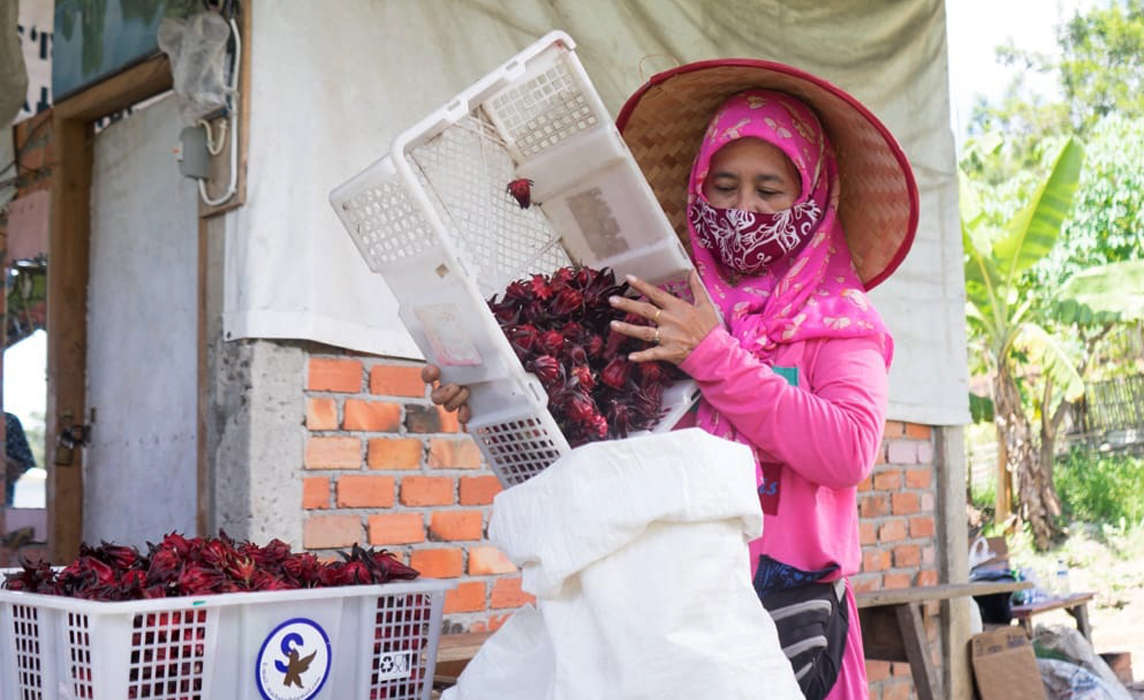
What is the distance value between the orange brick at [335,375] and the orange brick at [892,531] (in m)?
2.41

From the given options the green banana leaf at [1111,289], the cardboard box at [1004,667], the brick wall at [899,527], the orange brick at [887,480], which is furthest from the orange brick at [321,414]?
the green banana leaf at [1111,289]

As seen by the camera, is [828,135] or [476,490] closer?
[828,135]

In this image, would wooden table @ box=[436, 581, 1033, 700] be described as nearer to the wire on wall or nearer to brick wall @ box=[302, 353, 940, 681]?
brick wall @ box=[302, 353, 940, 681]

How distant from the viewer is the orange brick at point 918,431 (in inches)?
181

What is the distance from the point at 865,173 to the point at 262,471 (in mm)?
1433

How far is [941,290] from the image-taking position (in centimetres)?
471

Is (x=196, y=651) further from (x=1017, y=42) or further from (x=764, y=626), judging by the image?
(x=1017, y=42)

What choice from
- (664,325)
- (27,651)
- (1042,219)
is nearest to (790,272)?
(664,325)

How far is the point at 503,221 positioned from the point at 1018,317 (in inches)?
380

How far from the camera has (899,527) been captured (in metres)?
4.58

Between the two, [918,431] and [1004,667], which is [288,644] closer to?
[918,431]

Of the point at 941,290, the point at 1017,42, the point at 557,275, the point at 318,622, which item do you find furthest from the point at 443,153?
the point at 1017,42

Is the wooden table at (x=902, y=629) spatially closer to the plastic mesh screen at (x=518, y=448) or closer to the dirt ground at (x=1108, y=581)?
the plastic mesh screen at (x=518, y=448)

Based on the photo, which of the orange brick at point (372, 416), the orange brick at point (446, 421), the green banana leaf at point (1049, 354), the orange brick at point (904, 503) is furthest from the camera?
the green banana leaf at point (1049, 354)
